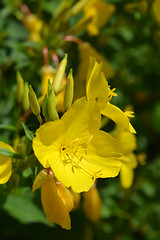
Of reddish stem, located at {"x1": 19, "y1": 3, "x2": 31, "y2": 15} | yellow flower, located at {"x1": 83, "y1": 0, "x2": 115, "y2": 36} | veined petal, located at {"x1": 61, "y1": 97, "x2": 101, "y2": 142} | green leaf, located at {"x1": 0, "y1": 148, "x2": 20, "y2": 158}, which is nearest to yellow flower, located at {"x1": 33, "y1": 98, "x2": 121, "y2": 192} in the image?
veined petal, located at {"x1": 61, "y1": 97, "x2": 101, "y2": 142}

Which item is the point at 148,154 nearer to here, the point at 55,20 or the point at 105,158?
the point at 55,20

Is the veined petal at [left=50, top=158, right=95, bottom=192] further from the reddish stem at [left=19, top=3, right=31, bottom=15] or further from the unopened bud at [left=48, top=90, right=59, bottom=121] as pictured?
the reddish stem at [left=19, top=3, right=31, bottom=15]

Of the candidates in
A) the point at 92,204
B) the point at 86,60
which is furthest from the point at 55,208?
the point at 86,60

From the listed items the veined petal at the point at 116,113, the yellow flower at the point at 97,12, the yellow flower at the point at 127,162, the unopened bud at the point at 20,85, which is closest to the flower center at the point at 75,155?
the veined petal at the point at 116,113

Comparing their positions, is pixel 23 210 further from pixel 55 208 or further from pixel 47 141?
pixel 47 141

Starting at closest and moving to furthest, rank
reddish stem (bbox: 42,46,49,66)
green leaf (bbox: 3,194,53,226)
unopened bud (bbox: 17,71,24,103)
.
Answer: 1. unopened bud (bbox: 17,71,24,103)
2. green leaf (bbox: 3,194,53,226)
3. reddish stem (bbox: 42,46,49,66)

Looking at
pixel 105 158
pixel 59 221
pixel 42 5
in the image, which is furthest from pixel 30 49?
pixel 59 221
